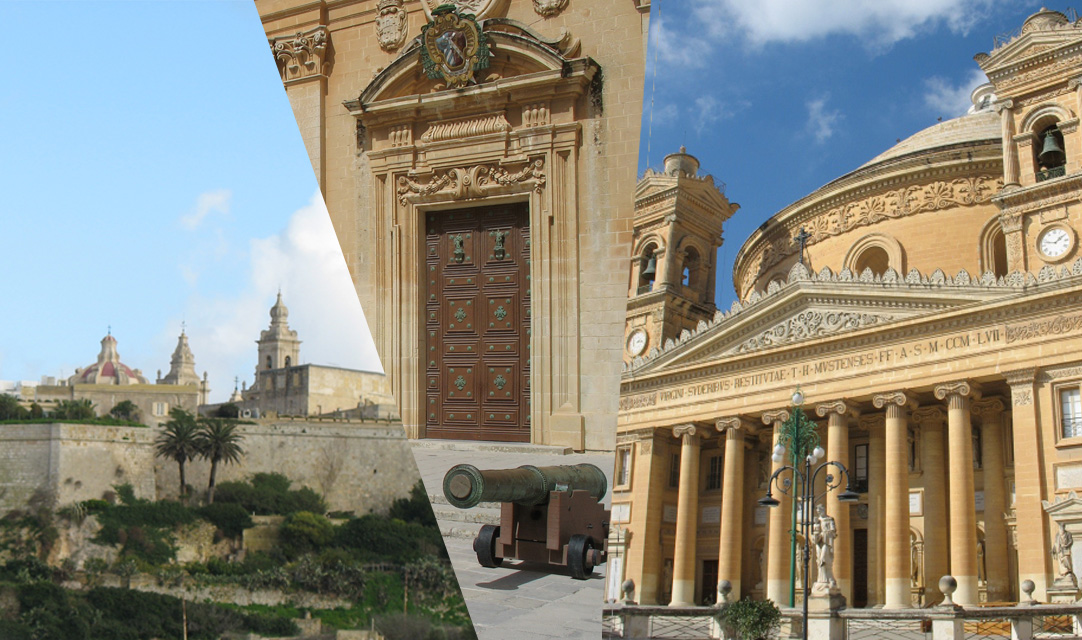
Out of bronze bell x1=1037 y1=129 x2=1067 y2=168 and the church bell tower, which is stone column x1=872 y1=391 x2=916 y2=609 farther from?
bronze bell x1=1037 y1=129 x2=1067 y2=168

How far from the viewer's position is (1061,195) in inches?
290

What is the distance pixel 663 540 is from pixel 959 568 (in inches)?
94.1

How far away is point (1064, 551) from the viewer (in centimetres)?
614

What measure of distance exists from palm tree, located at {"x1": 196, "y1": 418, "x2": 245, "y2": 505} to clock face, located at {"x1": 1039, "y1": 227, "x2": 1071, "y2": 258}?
20.4 ft

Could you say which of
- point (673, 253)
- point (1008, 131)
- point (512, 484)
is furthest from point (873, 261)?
point (512, 484)

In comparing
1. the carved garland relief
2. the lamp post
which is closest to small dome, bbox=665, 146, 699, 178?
the carved garland relief

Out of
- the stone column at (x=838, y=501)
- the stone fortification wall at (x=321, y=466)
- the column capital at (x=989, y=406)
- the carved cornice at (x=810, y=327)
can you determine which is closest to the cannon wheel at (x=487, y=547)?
the stone fortification wall at (x=321, y=466)

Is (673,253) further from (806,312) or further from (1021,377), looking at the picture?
(1021,377)

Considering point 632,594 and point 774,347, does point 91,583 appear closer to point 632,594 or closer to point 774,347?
point 632,594

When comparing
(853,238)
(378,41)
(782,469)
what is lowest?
(782,469)

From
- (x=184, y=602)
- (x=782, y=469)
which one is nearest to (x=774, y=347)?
(x=782, y=469)

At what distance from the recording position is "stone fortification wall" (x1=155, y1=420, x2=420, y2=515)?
450cm

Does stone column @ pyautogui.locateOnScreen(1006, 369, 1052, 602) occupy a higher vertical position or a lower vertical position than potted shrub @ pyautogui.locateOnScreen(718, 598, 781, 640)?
higher

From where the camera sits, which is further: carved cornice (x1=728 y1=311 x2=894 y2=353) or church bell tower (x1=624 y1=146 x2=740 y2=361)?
church bell tower (x1=624 y1=146 x2=740 y2=361)
